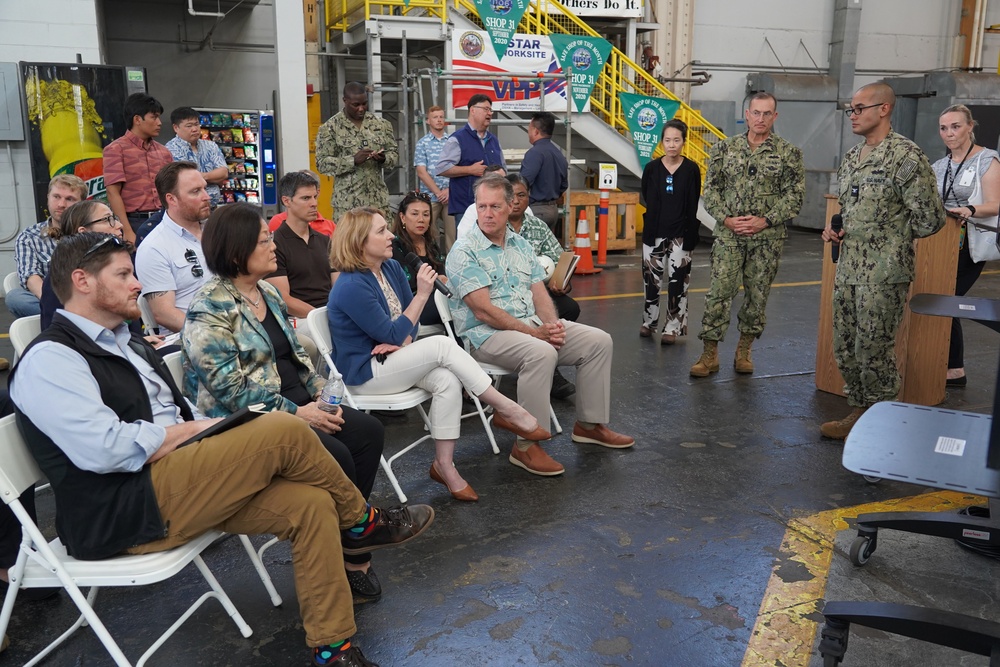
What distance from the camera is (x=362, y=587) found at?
3.12m

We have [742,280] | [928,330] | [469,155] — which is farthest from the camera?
[469,155]

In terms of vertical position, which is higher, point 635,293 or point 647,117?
point 647,117

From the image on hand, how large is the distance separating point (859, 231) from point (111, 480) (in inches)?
156

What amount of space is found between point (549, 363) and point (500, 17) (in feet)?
26.8

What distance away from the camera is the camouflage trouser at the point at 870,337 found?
15.2ft

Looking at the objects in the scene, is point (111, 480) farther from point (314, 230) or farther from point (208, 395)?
point (314, 230)

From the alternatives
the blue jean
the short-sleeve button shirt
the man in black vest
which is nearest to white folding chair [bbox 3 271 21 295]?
the blue jean

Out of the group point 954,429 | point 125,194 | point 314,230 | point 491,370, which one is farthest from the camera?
point 125,194

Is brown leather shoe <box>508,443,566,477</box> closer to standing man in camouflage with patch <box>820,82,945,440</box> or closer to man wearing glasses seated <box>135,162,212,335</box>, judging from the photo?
standing man in camouflage with patch <box>820,82,945,440</box>

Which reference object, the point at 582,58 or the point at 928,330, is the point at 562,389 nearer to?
the point at 928,330

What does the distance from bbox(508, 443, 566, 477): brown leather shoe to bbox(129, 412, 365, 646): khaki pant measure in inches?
67.4

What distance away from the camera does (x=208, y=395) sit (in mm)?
3068

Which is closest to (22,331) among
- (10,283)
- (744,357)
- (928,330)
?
(10,283)

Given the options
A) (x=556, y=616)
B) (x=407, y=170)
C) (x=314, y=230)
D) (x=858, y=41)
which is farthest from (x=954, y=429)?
(x=858, y=41)
